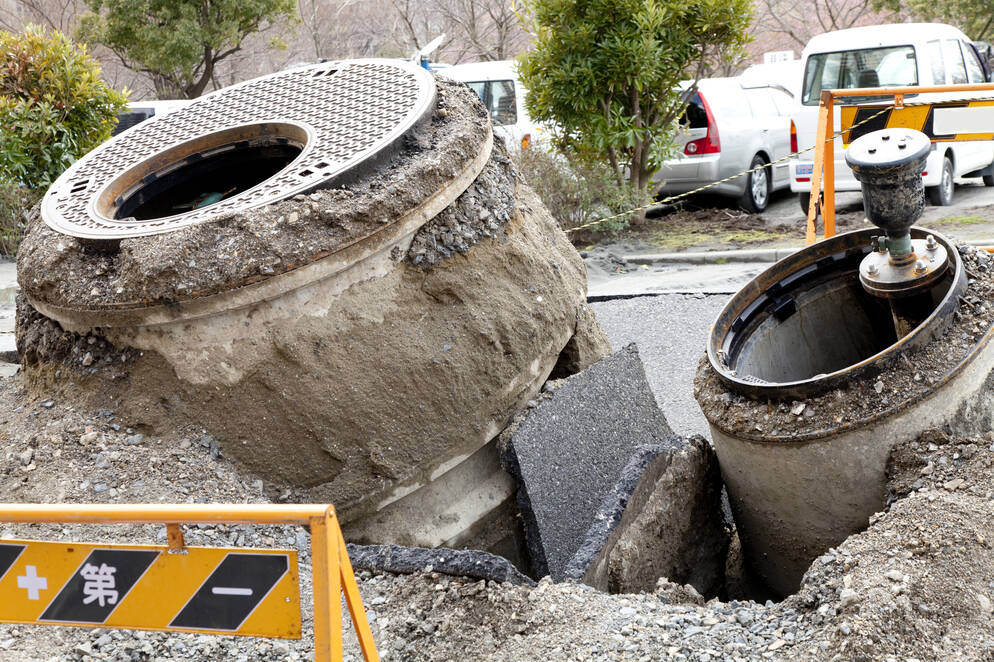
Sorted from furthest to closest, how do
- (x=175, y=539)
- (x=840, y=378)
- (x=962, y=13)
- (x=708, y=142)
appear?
1. (x=962, y=13)
2. (x=708, y=142)
3. (x=840, y=378)
4. (x=175, y=539)

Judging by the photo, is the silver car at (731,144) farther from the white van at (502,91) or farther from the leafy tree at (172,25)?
the leafy tree at (172,25)

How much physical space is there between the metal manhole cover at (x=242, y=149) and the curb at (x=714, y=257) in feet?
14.0

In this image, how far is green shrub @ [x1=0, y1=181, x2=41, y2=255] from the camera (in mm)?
8750

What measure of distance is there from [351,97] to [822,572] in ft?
8.78

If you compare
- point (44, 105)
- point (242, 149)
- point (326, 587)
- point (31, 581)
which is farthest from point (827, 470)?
point (44, 105)

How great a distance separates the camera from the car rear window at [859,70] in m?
9.21

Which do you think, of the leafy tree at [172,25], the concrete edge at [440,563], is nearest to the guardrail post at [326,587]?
the concrete edge at [440,563]

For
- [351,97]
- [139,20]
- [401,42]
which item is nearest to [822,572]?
[351,97]

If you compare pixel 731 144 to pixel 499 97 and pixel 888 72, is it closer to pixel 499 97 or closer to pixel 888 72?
pixel 888 72

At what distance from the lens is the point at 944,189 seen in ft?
29.8

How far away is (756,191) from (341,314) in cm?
791

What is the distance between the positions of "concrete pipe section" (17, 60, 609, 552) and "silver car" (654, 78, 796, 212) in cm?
672

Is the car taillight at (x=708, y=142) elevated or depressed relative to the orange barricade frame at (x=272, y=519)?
depressed

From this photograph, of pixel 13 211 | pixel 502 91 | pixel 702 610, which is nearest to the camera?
pixel 702 610
